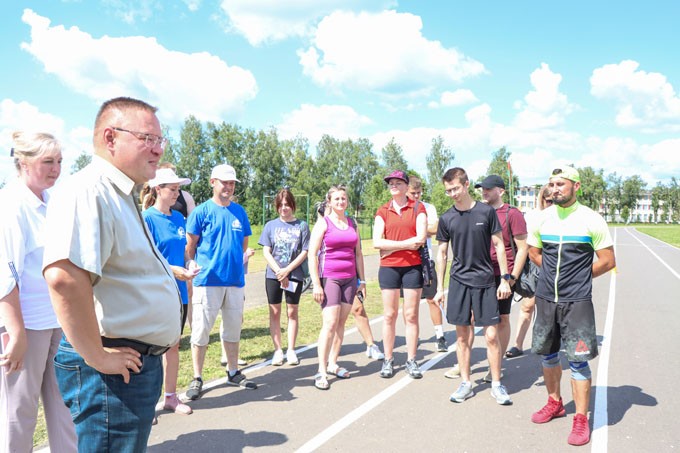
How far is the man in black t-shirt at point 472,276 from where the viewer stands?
4.89 meters

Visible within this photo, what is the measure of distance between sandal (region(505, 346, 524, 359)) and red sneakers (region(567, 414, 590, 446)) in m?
2.39

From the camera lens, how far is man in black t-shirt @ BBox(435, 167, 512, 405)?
4.89 metres

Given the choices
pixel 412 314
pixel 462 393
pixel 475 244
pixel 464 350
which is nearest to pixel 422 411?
pixel 462 393

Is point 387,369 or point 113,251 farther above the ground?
point 113,251

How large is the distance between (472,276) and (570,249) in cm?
110

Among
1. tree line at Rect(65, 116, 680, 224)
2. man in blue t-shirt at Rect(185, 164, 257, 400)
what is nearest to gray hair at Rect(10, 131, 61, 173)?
man in blue t-shirt at Rect(185, 164, 257, 400)

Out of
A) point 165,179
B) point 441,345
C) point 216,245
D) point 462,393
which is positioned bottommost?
point 441,345

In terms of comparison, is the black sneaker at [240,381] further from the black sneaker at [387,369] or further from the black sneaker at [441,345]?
the black sneaker at [441,345]

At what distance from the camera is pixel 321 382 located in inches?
203

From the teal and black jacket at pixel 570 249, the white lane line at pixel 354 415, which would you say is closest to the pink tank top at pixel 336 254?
the white lane line at pixel 354 415

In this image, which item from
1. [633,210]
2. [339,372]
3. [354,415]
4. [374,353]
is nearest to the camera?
[354,415]

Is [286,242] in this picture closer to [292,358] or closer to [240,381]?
[292,358]

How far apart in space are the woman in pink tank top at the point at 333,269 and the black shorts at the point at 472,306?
114 cm

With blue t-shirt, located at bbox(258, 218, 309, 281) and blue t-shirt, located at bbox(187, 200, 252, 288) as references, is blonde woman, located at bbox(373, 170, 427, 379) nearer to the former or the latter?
blue t-shirt, located at bbox(258, 218, 309, 281)
